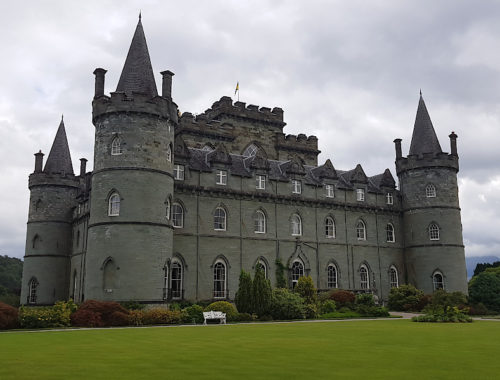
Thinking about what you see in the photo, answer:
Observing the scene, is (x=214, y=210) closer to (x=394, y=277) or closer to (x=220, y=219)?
(x=220, y=219)

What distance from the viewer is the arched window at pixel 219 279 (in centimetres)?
3753

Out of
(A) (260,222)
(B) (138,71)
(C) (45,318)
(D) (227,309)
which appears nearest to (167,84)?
(B) (138,71)

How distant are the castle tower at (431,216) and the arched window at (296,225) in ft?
37.6

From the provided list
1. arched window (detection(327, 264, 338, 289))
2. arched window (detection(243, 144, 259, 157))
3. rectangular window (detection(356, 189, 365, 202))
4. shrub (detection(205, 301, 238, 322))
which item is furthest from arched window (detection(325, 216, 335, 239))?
shrub (detection(205, 301, 238, 322))

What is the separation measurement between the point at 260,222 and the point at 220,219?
3.46 m

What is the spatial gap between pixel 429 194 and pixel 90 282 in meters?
30.2

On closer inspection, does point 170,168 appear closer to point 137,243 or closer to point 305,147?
point 137,243

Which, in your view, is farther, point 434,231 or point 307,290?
point 434,231

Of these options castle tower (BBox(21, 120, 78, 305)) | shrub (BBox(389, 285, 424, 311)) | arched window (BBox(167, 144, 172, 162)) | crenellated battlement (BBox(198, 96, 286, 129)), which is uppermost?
crenellated battlement (BBox(198, 96, 286, 129))

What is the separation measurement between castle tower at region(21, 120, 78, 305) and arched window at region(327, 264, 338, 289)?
21949 mm

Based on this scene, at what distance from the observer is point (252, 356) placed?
43.0 feet

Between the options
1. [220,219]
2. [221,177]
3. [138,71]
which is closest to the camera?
[138,71]

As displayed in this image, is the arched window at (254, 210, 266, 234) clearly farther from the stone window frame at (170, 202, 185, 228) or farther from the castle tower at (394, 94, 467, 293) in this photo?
the castle tower at (394, 94, 467, 293)

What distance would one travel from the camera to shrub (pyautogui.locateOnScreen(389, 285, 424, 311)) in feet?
133
